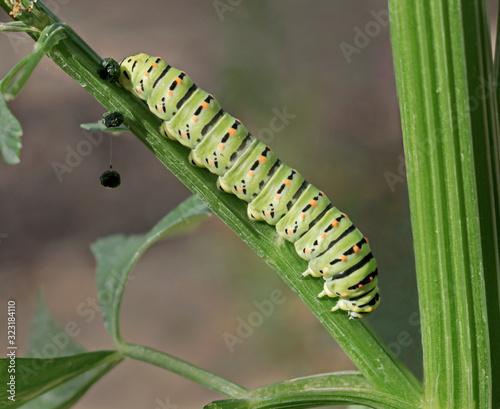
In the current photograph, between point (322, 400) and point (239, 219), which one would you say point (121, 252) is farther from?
point (322, 400)

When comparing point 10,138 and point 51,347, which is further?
point 51,347

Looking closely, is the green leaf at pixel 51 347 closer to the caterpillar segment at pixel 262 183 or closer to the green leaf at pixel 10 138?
the caterpillar segment at pixel 262 183

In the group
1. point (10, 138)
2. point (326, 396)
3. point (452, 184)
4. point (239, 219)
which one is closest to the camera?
point (10, 138)

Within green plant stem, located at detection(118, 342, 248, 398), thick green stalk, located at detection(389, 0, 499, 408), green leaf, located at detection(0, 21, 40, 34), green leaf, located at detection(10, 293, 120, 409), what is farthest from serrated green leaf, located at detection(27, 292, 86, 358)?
thick green stalk, located at detection(389, 0, 499, 408)

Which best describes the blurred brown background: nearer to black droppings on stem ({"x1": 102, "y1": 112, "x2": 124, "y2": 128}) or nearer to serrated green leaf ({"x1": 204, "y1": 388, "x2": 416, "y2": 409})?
serrated green leaf ({"x1": 204, "y1": 388, "x2": 416, "y2": 409})

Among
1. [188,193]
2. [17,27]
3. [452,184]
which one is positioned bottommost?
[17,27]

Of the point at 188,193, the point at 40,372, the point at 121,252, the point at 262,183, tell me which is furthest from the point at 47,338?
the point at 188,193

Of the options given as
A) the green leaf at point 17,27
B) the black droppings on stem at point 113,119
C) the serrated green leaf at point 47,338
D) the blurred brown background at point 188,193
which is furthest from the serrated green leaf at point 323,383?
the blurred brown background at point 188,193

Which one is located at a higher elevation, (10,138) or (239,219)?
(239,219)
